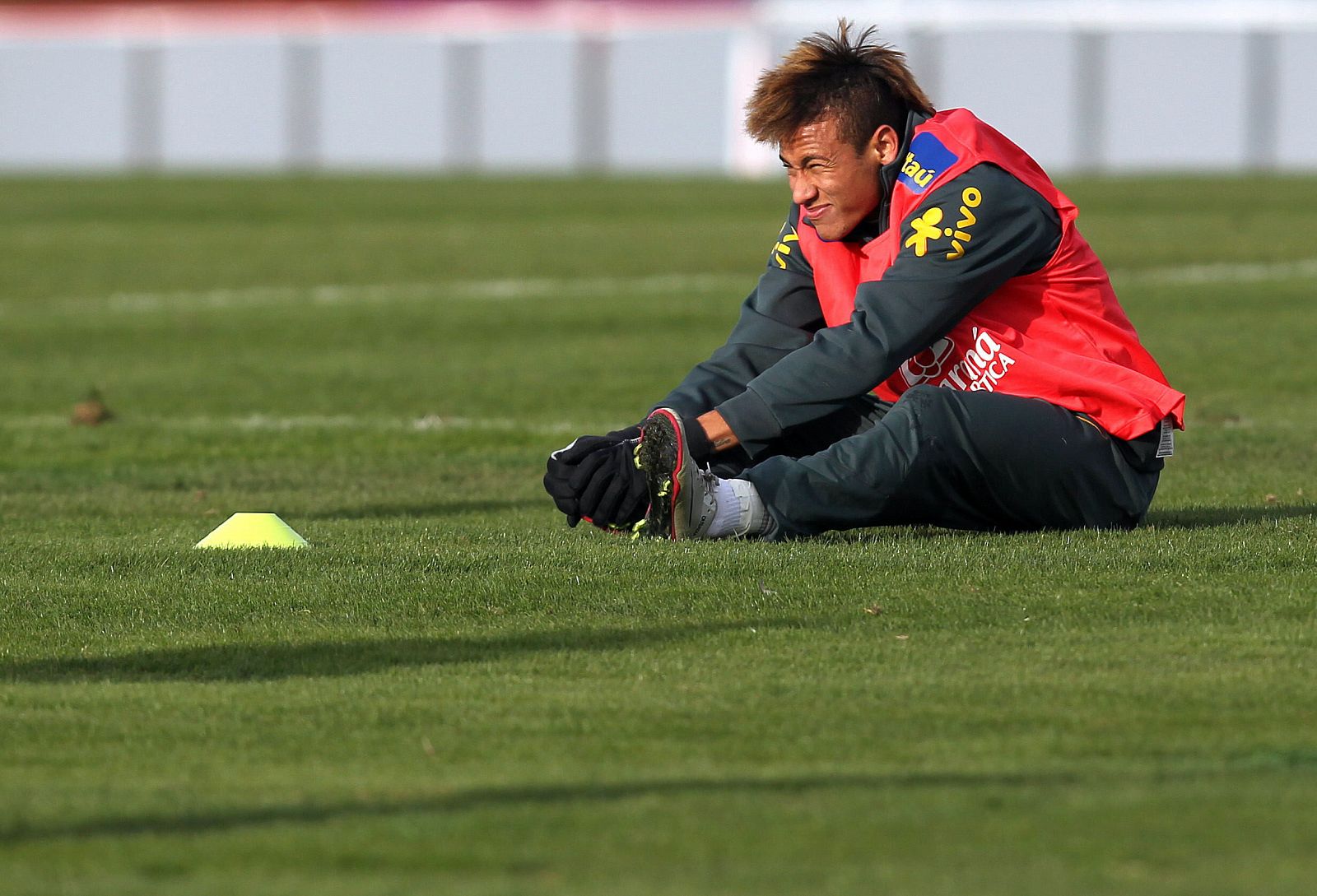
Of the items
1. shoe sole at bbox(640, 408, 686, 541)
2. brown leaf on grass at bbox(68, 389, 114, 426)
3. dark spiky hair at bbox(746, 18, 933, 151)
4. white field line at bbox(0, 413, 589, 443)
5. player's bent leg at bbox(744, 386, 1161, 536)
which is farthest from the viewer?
brown leaf on grass at bbox(68, 389, 114, 426)

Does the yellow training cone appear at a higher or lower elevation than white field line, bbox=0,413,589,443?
higher

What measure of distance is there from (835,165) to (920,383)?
2.02ft

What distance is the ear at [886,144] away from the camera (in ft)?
18.8

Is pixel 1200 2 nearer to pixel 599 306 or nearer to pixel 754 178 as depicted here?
pixel 754 178

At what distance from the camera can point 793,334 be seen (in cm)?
630

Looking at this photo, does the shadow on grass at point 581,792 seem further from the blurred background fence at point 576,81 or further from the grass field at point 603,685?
the blurred background fence at point 576,81

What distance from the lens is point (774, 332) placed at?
6312 millimetres

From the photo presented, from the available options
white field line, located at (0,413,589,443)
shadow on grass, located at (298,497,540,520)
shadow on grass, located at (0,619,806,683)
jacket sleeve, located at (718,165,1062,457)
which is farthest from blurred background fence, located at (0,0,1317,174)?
shadow on grass, located at (0,619,806,683)

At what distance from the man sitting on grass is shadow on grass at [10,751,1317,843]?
1.97m

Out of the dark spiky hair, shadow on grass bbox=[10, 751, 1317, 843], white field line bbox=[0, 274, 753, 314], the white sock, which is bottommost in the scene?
white field line bbox=[0, 274, 753, 314]

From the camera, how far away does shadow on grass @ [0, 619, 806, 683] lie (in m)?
4.55

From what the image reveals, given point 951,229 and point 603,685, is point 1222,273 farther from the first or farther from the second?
point 603,685

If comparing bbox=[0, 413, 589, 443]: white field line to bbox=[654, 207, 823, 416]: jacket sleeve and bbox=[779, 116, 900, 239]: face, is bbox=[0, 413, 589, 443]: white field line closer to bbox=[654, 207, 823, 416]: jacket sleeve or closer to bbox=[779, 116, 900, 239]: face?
bbox=[654, 207, 823, 416]: jacket sleeve

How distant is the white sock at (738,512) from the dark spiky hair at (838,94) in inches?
34.1
